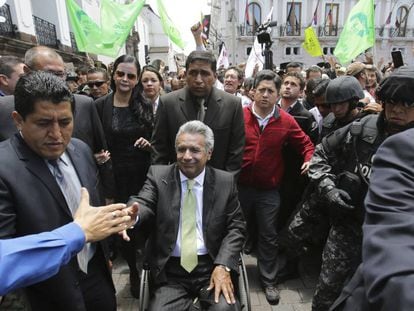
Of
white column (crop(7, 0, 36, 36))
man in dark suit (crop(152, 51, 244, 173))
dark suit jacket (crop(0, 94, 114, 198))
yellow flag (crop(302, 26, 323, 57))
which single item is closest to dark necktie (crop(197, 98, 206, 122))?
man in dark suit (crop(152, 51, 244, 173))

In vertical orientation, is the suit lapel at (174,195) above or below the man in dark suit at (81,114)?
below

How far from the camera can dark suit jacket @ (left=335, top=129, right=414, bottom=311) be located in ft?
2.39

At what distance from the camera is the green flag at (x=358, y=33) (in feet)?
19.5

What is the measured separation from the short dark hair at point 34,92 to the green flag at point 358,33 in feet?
19.6

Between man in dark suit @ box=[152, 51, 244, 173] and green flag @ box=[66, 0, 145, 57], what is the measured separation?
2873 millimetres

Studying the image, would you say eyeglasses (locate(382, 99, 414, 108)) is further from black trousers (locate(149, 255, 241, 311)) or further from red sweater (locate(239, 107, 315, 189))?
black trousers (locate(149, 255, 241, 311))

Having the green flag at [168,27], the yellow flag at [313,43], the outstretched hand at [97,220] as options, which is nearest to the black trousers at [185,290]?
the outstretched hand at [97,220]

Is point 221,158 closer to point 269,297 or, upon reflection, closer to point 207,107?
point 207,107

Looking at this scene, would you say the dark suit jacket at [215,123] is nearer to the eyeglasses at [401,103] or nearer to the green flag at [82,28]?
the eyeglasses at [401,103]

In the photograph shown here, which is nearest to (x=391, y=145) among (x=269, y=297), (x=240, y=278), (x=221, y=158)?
(x=240, y=278)

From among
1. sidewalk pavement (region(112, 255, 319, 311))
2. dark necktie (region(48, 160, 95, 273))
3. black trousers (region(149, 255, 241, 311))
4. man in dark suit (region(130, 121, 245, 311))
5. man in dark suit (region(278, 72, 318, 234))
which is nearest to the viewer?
dark necktie (region(48, 160, 95, 273))

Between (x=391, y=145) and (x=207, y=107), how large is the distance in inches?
75.8

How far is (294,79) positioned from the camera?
3.47m

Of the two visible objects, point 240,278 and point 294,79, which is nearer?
point 240,278
